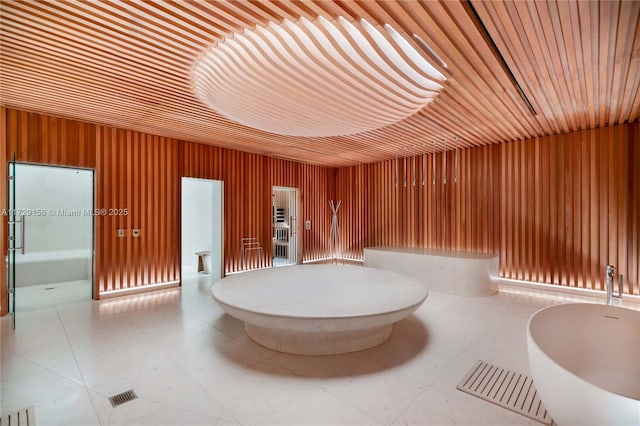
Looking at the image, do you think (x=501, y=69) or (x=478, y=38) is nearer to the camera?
(x=478, y=38)

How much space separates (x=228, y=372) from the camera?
2969 mm

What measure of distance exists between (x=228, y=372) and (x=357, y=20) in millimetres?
3367

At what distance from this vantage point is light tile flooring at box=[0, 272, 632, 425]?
236cm

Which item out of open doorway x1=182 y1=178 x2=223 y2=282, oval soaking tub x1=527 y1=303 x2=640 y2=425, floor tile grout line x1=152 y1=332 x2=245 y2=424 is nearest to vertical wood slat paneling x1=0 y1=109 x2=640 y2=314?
open doorway x1=182 y1=178 x2=223 y2=282

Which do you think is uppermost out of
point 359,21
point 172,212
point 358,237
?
point 359,21

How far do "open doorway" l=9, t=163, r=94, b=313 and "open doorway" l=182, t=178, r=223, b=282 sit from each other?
2205 mm

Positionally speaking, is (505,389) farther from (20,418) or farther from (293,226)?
(293,226)

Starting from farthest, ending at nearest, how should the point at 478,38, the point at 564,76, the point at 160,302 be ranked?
the point at 160,302
the point at 564,76
the point at 478,38

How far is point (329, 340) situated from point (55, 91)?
467 cm

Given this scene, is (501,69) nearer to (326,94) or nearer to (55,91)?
(326,94)

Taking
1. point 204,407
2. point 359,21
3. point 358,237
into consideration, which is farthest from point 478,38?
point 358,237

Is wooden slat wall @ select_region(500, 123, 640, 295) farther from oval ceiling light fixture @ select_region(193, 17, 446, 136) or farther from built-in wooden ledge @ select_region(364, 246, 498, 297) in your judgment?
oval ceiling light fixture @ select_region(193, 17, 446, 136)

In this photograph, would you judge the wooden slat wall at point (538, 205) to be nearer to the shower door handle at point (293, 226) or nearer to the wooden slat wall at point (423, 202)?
the wooden slat wall at point (423, 202)

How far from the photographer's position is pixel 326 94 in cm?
325
